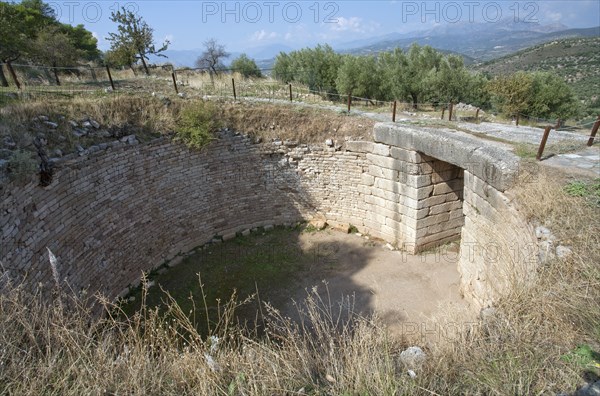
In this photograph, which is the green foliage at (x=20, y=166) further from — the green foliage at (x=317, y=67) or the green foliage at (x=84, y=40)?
the green foliage at (x=84, y=40)

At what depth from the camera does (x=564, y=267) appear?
3691 millimetres

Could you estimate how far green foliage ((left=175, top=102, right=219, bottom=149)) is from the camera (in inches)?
347

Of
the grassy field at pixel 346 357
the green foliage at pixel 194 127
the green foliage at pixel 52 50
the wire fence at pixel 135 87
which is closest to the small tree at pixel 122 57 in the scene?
the wire fence at pixel 135 87

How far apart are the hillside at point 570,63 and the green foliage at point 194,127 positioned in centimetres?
4115

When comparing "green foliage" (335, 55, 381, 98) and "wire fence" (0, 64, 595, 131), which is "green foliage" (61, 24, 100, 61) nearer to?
"wire fence" (0, 64, 595, 131)

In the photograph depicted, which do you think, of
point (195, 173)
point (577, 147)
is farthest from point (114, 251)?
point (577, 147)

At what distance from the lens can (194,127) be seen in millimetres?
8867

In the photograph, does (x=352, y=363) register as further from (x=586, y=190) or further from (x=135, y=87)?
(x=135, y=87)

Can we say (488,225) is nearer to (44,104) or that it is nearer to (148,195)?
(148,195)

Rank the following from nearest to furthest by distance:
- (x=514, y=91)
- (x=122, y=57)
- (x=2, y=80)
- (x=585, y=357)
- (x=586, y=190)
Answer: (x=585, y=357), (x=586, y=190), (x=2, y=80), (x=122, y=57), (x=514, y=91)

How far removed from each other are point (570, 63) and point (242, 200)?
64.2 metres

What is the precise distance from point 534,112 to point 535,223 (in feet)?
66.9

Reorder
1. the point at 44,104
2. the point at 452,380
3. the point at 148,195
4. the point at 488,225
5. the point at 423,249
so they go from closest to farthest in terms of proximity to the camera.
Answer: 1. the point at 452,380
2. the point at 488,225
3. the point at 44,104
4. the point at 148,195
5. the point at 423,249

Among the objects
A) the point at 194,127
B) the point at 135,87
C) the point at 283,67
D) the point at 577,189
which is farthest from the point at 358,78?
Result: the point at 577,189
